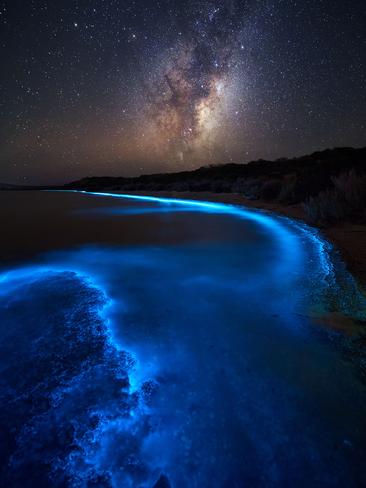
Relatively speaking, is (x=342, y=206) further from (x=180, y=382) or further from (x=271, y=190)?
(x=180, y=382)

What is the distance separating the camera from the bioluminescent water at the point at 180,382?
47.6 inches

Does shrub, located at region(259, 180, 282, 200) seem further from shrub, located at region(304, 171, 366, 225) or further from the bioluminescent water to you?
the bioluminescent water

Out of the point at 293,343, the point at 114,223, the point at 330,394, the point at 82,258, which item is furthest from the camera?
the point at 114,223

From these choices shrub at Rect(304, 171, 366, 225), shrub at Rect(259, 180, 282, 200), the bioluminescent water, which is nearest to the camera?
the bioluminescent water

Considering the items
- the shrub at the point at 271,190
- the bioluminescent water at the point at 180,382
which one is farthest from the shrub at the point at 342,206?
the shrub at the point at 271,190

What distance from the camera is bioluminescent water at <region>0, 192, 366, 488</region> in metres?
1.21

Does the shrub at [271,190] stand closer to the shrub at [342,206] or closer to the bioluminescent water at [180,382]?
the shrub at [342,206]

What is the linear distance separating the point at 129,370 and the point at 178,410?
0.47 meters

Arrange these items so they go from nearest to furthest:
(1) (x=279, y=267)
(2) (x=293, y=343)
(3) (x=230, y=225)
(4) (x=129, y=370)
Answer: (4) (x=129, y=370), (2) (x=293, y=343), (1) (x=279, y=267), (3) (x=230, y=225)

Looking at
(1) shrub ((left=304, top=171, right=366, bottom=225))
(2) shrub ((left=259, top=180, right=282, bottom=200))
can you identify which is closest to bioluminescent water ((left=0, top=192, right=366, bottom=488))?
(1) shrub ((left=304, top=171, right=366, bottom=225))

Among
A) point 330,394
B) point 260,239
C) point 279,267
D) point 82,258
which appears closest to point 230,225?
point 260,239

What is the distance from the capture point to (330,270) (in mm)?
3588

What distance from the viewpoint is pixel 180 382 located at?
5.61 ft

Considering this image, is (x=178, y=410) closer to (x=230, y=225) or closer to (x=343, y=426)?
(x=343, y=426)
